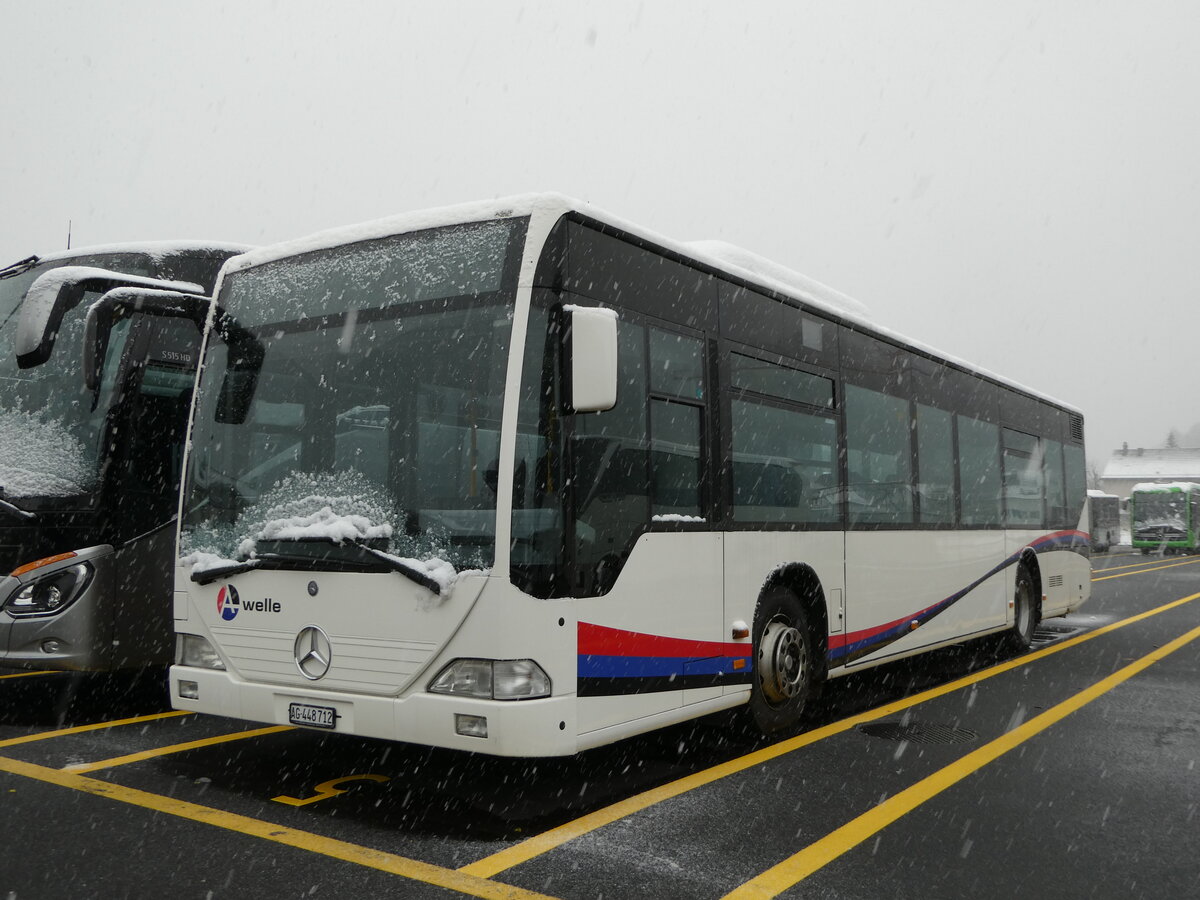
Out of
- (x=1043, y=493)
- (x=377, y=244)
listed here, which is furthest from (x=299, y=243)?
(x=1043, y=493)

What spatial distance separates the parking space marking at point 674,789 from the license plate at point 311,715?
113 cm

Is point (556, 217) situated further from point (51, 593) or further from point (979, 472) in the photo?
point (979, 472)

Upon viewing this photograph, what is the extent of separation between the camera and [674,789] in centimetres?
546

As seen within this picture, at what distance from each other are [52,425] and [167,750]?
7.88ft

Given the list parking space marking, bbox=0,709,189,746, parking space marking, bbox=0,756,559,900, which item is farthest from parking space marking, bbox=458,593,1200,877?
parking space marking, bbox=0,709,189,746

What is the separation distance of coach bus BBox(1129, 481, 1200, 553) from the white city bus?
47484 mm

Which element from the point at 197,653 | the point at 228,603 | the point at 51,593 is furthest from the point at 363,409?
the point at 51,593

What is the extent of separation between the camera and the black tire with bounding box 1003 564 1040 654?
37.3 ft

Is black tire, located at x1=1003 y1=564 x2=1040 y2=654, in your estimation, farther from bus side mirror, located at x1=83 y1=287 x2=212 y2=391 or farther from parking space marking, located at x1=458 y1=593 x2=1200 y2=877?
bus side mirror, located at x1=83 y1=287 x2=212 y2=391

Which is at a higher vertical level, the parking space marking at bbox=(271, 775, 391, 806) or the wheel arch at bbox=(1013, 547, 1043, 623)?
the wheel arch at bbox=(1013, 547, 1043, 623)

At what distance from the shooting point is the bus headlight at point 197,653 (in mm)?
5484

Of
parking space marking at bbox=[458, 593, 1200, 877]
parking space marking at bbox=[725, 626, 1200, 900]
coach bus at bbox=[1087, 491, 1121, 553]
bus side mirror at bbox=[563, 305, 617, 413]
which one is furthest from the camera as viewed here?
coach bus at bbox=[1087, 491, 1121, 553]

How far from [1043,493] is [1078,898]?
29.4 ft

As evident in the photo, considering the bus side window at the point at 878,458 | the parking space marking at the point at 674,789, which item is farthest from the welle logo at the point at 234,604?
the bus side window at the point at 878,458
